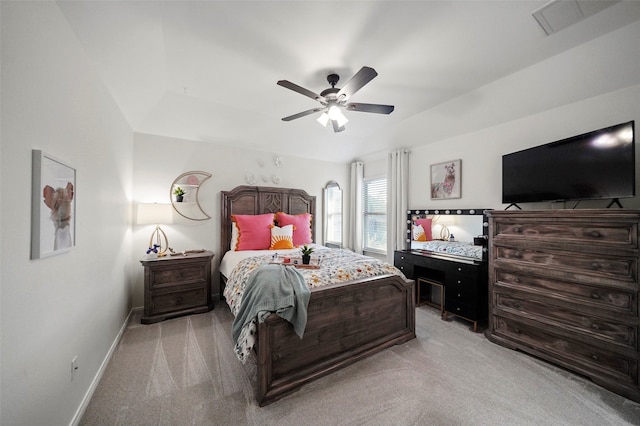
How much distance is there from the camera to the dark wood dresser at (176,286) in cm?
294

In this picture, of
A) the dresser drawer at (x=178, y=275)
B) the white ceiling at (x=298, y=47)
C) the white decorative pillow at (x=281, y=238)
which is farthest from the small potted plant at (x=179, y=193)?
the white decorative pillow at (x=281, y=238)

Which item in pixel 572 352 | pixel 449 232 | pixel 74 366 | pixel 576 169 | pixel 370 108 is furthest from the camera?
pixel 449 232

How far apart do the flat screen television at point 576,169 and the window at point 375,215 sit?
2.17m

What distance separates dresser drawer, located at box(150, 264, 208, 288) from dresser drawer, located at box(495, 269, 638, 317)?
3749mm

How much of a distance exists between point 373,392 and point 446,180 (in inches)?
119

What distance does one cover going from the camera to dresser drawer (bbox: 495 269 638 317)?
184cm

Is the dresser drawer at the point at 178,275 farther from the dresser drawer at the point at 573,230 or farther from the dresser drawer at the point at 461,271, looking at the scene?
the dresser drawer at the point at 573,230

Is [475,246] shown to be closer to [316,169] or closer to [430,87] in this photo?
[430,87]

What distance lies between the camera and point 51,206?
1.25 meters

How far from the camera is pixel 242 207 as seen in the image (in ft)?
13.3

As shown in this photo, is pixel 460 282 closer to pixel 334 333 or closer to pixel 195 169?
pixel 334 333

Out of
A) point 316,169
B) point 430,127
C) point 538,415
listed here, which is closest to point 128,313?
point 316,169

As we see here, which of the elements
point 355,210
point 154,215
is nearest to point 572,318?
point 355,210

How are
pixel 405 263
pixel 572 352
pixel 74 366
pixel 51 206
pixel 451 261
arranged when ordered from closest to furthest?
pixel 51 206
pixel 74 366
pixel 572 352
pixel 451 261
pixel 405 263
